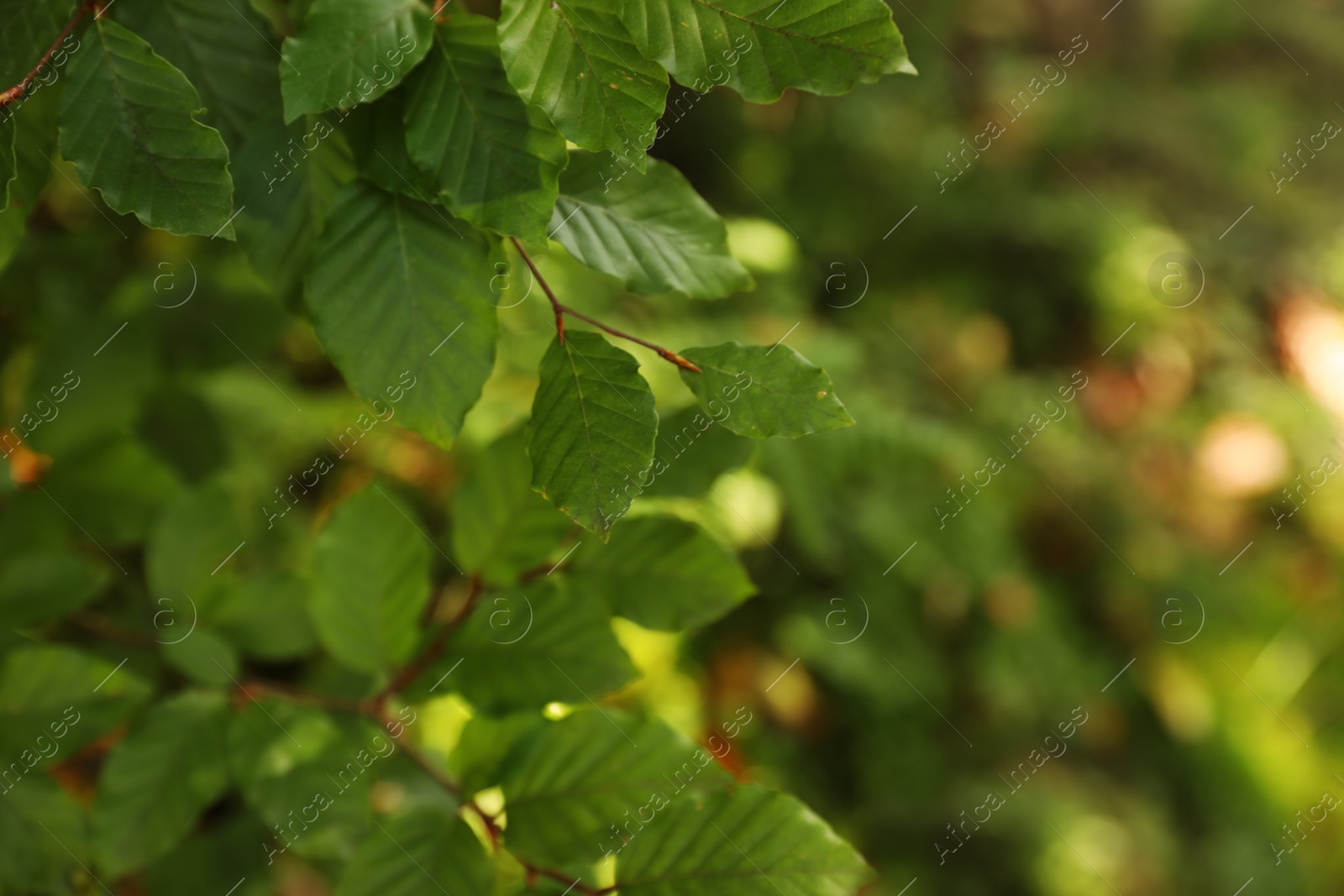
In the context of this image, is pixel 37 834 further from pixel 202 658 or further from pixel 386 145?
pixel 386 145

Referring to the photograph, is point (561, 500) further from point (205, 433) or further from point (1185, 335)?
point (1185, 335)

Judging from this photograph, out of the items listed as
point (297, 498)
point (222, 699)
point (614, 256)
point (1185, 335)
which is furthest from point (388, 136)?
point (1185, 335)

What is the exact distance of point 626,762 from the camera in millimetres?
549

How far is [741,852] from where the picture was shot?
47 centimetres

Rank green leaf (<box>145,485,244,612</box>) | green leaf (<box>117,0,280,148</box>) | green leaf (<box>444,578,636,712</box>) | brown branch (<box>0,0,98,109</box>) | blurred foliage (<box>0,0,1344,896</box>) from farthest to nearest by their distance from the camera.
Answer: blurred foliage (<box>0,0,1344,896</box>), green leaf (<box>145,485,244,612</box>), green leaf (<box>444,578,636,712</box>), green leaf (<box>117,0,280,148</box>), brown branch (<box>0,0,98,109</box>)

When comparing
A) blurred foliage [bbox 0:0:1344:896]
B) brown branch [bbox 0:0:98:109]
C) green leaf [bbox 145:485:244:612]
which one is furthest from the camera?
blurred foliage [bbox 0:0:1344:896]

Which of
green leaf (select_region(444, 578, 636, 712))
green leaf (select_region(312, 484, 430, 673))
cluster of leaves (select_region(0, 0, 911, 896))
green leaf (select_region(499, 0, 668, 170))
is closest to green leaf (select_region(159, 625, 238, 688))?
cluster of leaves (select_region(0, 0, 911, 896))

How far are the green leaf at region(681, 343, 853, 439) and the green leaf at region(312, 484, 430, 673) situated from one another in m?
0.33

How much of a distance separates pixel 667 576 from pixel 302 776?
0.29m

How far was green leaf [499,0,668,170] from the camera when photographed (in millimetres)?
384

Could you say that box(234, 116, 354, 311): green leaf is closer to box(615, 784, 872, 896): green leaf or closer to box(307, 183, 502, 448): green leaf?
box(307, 183, 502, 448): green leaf

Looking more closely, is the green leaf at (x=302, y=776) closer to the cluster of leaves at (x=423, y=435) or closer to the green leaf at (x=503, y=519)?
the cluster of leaves at (x=423, y=435)

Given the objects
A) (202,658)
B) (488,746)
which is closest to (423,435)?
(488,746)

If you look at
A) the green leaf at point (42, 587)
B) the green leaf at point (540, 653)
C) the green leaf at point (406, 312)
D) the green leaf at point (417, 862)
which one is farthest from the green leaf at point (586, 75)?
the green leaf at point (42, 587)
